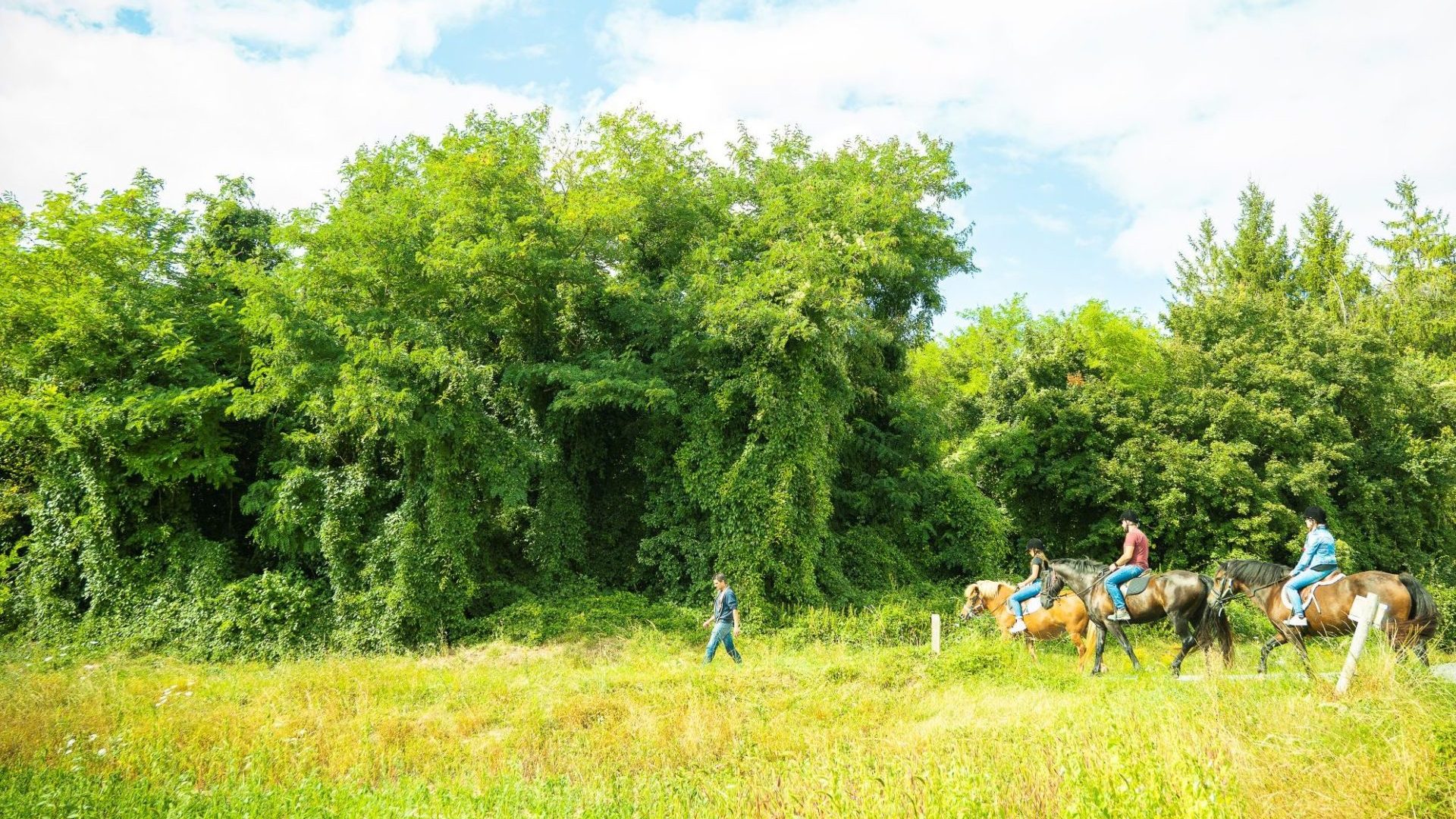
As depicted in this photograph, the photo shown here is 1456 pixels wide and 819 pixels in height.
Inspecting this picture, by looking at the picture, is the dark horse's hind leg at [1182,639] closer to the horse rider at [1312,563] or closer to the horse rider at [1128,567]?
the horse rider at [1128,567]

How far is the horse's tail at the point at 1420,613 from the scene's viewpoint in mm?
11328

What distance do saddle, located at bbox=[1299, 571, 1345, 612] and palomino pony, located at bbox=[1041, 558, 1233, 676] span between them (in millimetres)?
1206

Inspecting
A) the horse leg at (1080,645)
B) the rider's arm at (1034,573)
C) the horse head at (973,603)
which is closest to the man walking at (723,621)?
the horse head at (973,603)

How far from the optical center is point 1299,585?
1138 centimetres

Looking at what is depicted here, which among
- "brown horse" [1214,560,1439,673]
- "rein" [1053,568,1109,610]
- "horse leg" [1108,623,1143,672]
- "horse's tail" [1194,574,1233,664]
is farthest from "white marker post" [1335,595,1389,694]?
"rein" [1053,568,1109,610]

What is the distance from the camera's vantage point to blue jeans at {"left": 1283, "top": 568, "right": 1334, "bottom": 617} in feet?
36.6

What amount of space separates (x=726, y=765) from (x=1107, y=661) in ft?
29.8

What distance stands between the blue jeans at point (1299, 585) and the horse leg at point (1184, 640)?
1.32m

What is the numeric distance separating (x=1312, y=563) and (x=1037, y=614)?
14.2 ft

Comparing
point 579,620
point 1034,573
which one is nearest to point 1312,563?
point 1034,573

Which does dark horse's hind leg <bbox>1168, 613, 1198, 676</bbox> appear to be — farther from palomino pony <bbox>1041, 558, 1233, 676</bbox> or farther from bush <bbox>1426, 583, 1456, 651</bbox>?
bush <bbox>1426, 583, 1456, 651</bbox>

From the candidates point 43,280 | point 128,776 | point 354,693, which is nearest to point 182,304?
point 43,280

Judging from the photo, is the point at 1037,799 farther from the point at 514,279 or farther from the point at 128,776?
the point at 514,279

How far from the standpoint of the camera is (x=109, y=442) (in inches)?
667
